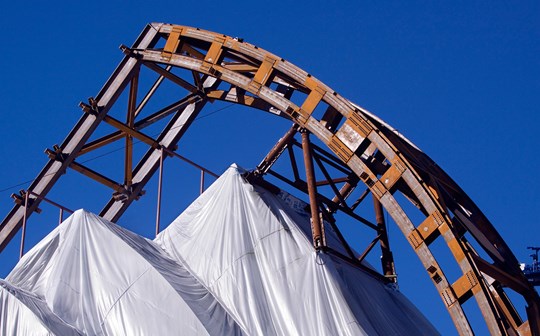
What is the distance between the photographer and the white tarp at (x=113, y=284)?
75.4 ft

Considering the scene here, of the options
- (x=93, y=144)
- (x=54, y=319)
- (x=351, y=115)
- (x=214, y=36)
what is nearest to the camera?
(x=54, y=319)

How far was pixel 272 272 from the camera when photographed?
2427 cm

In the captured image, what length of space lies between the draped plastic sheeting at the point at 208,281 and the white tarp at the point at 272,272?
25 mm

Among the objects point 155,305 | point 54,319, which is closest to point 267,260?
point 155,305

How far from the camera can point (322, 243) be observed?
24172mm

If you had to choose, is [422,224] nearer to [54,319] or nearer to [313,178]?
[313,178]

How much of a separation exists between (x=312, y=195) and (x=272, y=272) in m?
1.69

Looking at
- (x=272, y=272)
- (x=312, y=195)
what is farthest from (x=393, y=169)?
(x=272, y=272)

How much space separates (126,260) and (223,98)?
Answer: 221 inches

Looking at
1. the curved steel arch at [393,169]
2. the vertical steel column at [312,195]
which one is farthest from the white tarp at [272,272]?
the curved steel arch at [393,169]

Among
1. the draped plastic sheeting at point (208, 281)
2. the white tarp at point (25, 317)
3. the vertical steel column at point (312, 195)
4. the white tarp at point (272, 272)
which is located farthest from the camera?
the vertical steel column at point (312, 195)

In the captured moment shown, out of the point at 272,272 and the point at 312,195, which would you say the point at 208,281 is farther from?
the point at 312,195

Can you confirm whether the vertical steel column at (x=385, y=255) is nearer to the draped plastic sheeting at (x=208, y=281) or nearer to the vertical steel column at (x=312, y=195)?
the draped plastic sheeting at (x=208, y=281)

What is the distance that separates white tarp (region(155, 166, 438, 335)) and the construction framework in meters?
0.58
